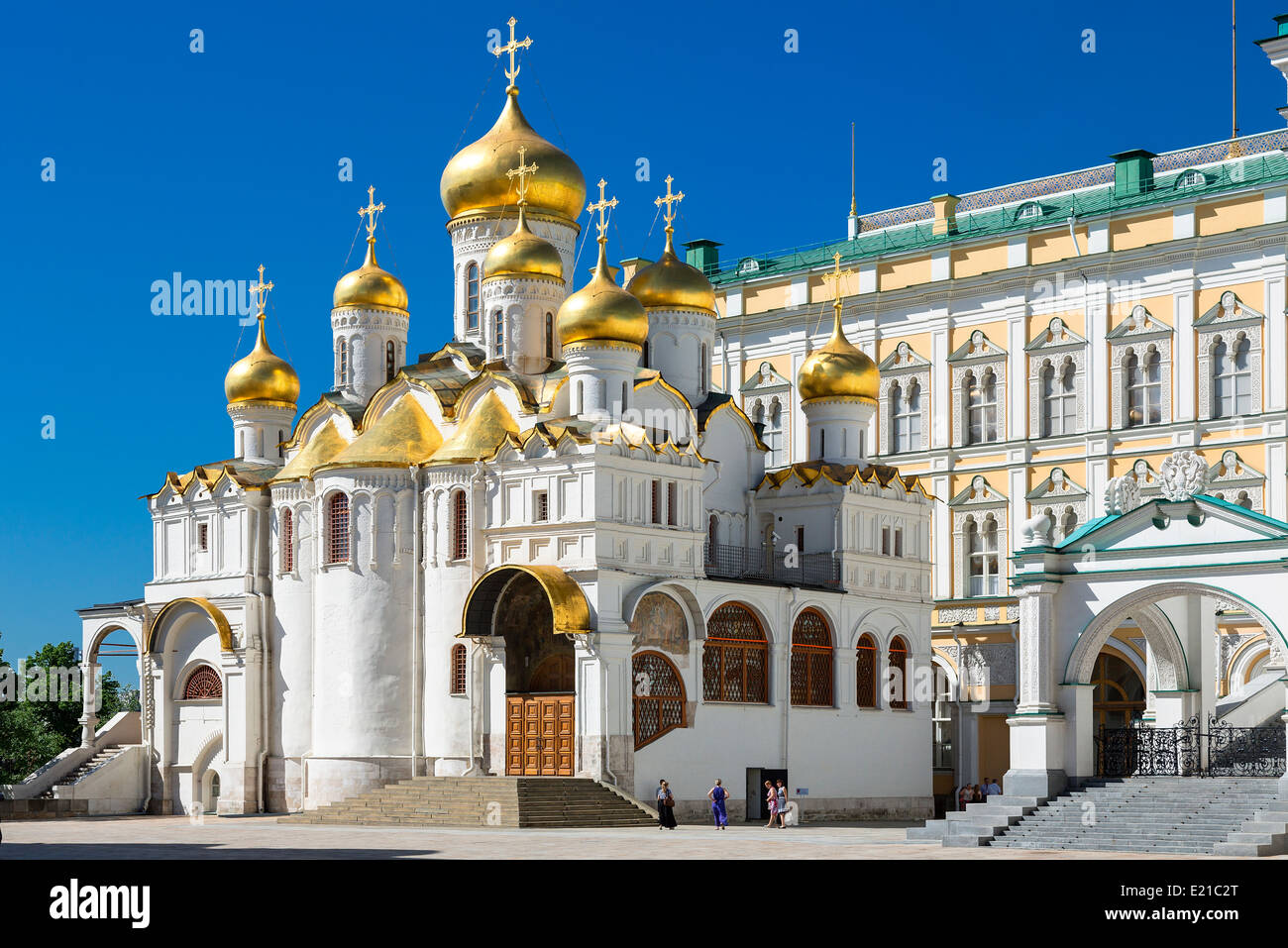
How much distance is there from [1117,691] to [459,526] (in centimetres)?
1549

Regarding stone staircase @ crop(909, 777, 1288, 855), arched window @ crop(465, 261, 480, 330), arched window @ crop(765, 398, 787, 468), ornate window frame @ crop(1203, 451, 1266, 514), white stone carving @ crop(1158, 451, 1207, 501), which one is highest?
arched window @ crop(465, 261, 480, 330)

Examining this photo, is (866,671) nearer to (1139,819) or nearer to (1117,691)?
(1117,691)

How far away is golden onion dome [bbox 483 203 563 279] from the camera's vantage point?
41.5m

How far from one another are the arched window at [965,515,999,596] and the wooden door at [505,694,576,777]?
1382cm

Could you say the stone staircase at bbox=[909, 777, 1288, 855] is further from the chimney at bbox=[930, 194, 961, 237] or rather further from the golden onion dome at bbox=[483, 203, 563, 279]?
the chimney at bbox=[930, 194, 961, 237]

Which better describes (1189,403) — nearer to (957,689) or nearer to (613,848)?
(957,689)

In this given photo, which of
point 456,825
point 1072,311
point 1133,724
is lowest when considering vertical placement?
point 456,825

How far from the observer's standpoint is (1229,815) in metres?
25.7

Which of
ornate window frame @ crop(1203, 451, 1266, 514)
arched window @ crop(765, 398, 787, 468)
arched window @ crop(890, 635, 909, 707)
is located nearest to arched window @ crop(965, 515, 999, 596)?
arched window @ crop(890, 635, 909, 707)

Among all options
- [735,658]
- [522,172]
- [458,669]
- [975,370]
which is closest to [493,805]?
[458,669]

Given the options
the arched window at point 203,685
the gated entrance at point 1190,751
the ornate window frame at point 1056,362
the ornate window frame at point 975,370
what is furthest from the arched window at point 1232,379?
the arched window at point 203,685

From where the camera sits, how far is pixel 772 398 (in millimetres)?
51594
